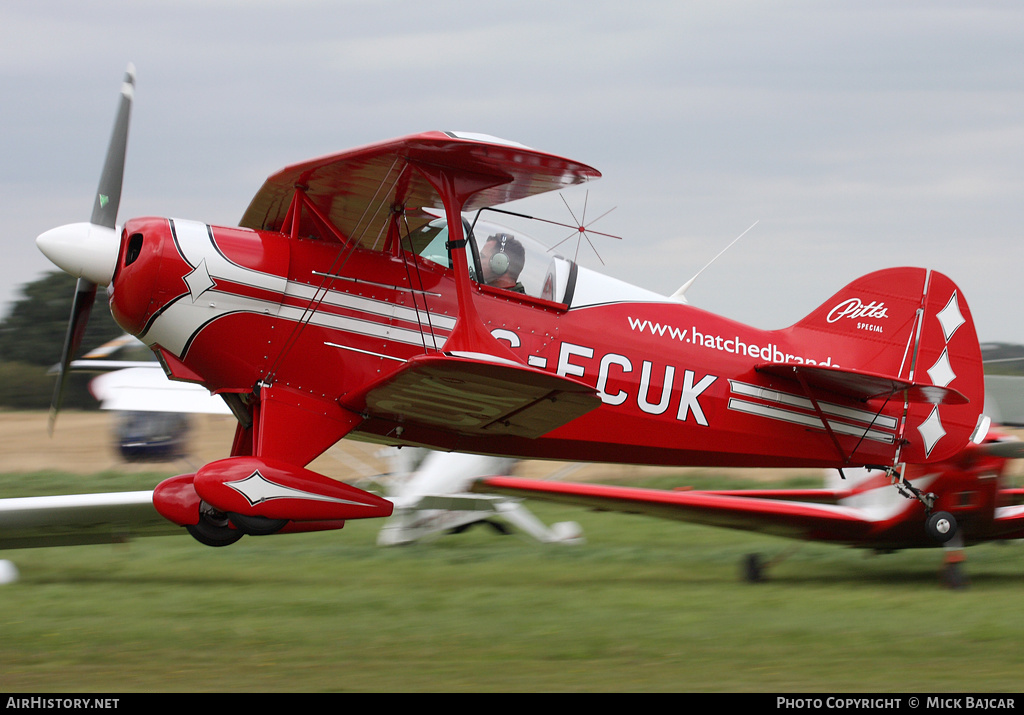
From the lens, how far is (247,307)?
281 inches

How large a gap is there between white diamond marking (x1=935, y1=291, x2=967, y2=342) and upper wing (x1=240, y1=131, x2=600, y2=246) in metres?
4.25

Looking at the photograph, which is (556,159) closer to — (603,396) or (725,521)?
(603,396)

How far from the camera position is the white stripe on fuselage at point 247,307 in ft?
23.0

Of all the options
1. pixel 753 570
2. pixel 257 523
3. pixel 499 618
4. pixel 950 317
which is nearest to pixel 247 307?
pixel 257 523

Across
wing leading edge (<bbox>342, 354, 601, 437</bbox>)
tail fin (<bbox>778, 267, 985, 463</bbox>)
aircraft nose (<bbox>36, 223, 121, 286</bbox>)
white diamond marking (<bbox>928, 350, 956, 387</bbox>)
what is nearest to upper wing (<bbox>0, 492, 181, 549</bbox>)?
aircraft nose (<bbox>36, 223, 121, 286</bbox>)

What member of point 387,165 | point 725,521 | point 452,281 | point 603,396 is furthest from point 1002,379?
point 387,165

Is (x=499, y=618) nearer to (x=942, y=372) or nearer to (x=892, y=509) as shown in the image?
(x=892, y=509)

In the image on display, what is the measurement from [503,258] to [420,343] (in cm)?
92

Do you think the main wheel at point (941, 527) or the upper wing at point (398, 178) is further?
the main wheel at point (941, 527)

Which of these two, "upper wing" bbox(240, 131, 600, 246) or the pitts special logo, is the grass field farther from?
"upper wing" bbox(240, 131, 600, 246)

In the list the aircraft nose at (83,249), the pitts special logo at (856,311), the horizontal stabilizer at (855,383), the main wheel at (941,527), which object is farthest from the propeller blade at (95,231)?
the main wheel at (941,527)

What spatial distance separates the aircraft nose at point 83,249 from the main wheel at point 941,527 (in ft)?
23.9

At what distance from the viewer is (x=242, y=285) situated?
7.09 metres

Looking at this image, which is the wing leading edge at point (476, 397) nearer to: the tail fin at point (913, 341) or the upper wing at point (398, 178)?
Answer: the upper wing at point (398, 178)
